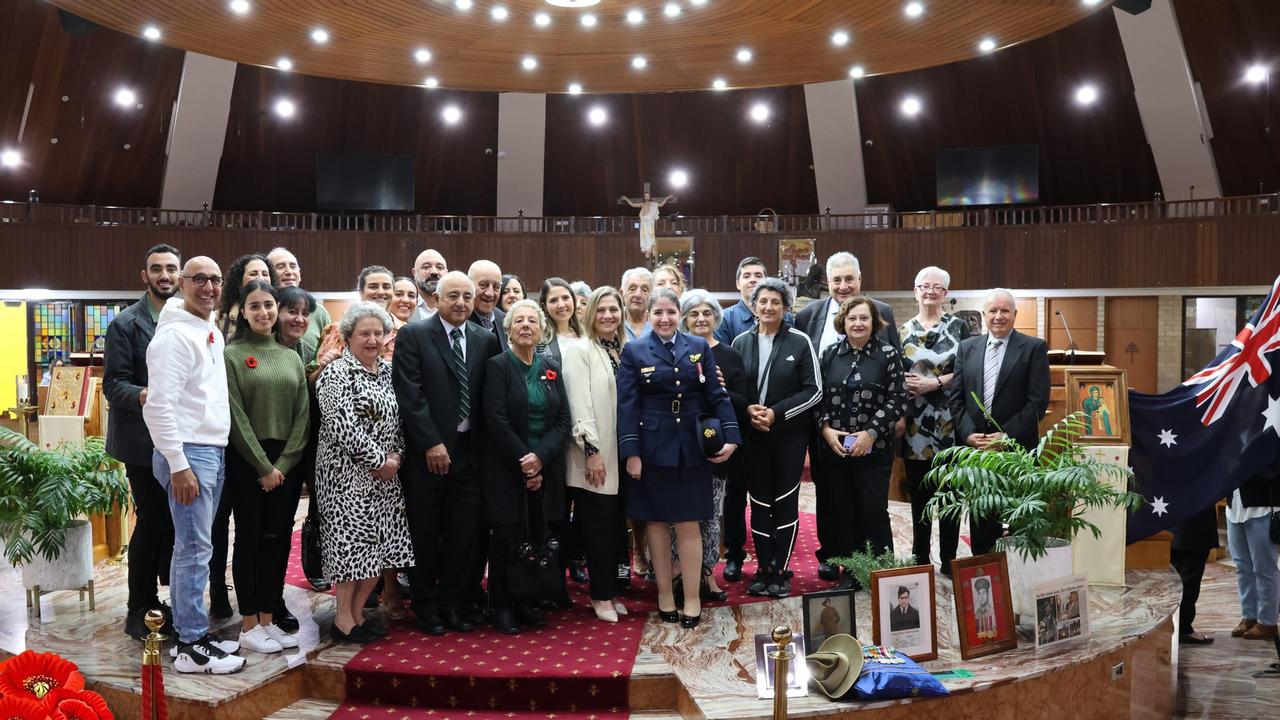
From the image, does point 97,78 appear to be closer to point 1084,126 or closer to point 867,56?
point 867,56

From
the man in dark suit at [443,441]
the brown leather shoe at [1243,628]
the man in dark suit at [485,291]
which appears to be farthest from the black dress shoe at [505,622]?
the brown leather shoe at [1243,628]

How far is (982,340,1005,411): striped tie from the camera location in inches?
183

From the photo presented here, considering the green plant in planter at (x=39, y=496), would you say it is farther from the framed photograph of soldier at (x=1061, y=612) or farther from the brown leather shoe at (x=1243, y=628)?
the brown leather shoe at (x=1243, y=628)

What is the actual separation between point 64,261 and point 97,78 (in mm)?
2863

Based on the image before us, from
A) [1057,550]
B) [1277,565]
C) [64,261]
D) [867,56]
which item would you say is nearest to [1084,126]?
[867,56]

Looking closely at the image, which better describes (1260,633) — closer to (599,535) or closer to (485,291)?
(599,535)

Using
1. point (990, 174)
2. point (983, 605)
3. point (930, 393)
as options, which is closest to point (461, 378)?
point (983, 605)

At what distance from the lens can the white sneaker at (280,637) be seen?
3.84m

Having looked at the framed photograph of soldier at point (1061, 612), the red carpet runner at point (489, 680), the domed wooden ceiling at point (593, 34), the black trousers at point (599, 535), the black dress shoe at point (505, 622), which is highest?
the domed wooden ceiling at point (593, 34)

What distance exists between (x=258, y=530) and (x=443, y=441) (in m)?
0.79

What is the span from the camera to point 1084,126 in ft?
48.1

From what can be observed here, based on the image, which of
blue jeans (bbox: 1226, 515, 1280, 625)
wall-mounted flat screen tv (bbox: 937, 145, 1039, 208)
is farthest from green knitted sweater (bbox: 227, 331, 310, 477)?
wall-mounted flat screen tv (bbox: 937, 145, 1039, 208)

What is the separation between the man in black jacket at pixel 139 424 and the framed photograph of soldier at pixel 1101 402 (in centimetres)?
425

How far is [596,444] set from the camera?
163 inches
